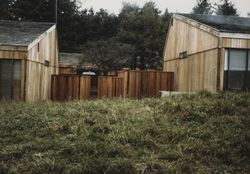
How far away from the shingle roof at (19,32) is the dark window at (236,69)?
337 inches

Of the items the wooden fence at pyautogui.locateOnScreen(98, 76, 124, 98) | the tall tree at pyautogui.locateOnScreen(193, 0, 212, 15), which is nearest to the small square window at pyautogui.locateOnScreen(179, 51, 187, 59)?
the wooden fence at pyautogui.locateOnScreen(98, 76, 124, 98)

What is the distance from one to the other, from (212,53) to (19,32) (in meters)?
9.22

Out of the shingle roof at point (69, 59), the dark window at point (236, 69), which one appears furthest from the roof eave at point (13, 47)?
the shingle roof at point (69, 59)

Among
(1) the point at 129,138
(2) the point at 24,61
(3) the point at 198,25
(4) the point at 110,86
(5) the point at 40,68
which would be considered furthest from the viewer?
(4) the point at 110,86

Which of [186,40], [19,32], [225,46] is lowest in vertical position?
[225,46]

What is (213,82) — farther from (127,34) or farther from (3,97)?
(127,34)

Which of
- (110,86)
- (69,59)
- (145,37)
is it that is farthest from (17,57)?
(145,37)

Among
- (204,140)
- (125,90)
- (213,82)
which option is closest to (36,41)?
(125,90)

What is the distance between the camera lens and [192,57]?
1889cm

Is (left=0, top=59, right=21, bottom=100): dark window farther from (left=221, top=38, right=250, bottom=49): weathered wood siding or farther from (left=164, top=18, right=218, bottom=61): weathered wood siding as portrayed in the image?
(left=221, top=38, right=250, bottom=49): weathered wood siding

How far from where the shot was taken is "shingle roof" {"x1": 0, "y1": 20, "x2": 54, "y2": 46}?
16.0 metres

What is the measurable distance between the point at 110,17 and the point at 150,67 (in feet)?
47.4

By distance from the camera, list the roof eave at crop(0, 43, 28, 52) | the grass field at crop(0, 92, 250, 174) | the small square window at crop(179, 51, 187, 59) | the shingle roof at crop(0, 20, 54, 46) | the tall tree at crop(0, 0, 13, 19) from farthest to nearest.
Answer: the tall tree at crop(0, 0, 13, 19), the small square window at crop(179, 51, 187, 59), the shingle roof at crop(0, 20, 54, 46), the roof eave at crop(0, 43, 28, 52), the grass field at crop(0, 92, 250, 174)

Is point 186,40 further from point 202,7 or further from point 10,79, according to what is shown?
point 202,7
